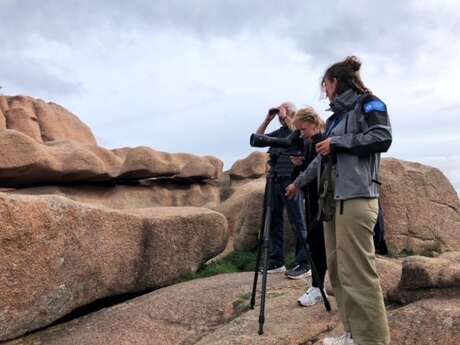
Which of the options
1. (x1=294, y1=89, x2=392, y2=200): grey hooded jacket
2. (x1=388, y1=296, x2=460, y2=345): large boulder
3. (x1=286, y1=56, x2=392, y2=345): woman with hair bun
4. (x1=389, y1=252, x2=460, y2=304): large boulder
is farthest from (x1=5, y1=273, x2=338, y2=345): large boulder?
(x1=294, y1=89, x2=392, y2=200): grey hooded jacket

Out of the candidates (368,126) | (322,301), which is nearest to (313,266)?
(322,301)

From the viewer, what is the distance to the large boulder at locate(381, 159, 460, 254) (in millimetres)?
9516

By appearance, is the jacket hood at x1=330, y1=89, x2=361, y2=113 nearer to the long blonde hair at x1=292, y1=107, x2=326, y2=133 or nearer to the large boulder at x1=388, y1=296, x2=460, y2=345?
the long blonde hair at x1=292, y1=107, x2=326, y2=133

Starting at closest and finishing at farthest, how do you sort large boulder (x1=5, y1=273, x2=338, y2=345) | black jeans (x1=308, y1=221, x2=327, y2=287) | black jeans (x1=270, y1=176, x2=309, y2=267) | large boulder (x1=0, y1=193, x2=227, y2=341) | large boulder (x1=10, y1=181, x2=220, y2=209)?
large boulder (x1=5, y1=273, x2=338, y2=345), black jeans (x1=308, y1=221, x2=327, y2=287), large boulder (x1=0, y1=193, x2=227, y2=341), black jeans (x1=270, y1=176, x2=309, y2=267), large boulder (x1=10, y1=181, x2=220, y2=209)

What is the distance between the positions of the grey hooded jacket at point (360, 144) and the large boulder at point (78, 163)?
11.1m

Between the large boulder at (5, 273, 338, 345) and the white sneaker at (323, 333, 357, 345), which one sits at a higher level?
the white sneaker at (323, 333, 357, 345)

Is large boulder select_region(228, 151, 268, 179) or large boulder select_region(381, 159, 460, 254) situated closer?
large boulder select_region(381, 159, 460, 254)

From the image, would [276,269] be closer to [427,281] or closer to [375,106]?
[427,281]

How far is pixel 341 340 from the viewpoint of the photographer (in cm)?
470

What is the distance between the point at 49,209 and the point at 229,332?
Answer: 2.84m

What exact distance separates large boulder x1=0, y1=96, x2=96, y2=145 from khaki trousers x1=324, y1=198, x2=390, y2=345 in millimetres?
16911

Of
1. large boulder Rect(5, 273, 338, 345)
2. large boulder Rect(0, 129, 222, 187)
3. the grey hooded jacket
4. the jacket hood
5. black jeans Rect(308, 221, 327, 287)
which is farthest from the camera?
large boulder Rect(0, 129, 222, 187)

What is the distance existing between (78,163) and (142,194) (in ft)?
12.7

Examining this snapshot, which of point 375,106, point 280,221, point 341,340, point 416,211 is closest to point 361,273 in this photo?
point 341,340
